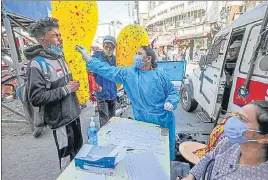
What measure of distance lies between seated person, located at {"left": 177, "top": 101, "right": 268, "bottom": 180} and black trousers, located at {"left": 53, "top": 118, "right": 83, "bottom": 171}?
4.43 feet

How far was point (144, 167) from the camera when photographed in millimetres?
1266

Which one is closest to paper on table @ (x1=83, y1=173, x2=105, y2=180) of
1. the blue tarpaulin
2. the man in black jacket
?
the man in black jacket

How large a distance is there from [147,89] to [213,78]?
6.27 ft

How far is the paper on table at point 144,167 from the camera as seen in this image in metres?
1.18

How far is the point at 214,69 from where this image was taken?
11.1ft

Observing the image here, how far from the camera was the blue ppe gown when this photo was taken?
190 centimetres

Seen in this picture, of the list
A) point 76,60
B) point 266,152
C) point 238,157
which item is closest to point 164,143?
point 238,157

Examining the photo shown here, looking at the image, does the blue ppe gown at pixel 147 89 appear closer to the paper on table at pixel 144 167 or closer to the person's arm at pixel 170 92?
the person's arm at pixel 170 92

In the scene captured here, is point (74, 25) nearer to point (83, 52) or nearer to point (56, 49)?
point (83, 52)

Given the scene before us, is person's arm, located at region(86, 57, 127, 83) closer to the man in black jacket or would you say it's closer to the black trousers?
the man in black jacket

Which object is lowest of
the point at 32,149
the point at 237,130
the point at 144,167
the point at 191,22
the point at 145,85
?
the point at 32,149

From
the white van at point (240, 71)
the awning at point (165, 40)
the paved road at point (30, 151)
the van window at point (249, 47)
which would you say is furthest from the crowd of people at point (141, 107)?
the awning at point (165, 40)

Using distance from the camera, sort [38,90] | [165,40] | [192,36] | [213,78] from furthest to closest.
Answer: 1. [165,40]
2. [192,36]
3. [213,78]
4. [38,90]

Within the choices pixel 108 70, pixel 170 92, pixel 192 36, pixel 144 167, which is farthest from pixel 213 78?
pixel 192 36
